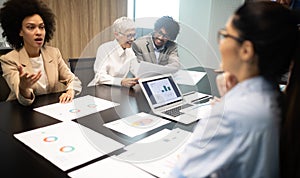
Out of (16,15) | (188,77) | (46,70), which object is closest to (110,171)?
(46,70)

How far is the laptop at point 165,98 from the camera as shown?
1295 millimetres

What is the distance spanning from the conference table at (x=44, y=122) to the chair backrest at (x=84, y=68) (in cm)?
27

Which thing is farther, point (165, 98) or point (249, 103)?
point (165, 98)

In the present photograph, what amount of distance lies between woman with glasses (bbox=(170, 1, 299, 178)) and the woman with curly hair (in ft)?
3.84

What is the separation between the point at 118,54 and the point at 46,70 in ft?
2.06

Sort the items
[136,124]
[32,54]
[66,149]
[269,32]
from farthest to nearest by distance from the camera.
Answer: [32,54]
[136,124]
[66,149]
[269,32]

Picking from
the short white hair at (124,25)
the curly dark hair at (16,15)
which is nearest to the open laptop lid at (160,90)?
the short white hair at (124,25)

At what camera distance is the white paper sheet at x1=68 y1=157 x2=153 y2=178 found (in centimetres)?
79

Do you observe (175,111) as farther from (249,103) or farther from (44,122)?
(249,103)

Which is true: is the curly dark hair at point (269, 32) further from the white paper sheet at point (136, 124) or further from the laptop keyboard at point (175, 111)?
the laptop keyboard at point (175, 111)

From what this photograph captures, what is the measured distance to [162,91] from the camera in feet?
4.69

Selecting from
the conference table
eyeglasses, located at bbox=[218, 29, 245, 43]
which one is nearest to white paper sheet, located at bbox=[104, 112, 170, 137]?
the conference table

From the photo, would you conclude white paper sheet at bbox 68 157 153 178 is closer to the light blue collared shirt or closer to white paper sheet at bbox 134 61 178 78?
the light blue collared shirt

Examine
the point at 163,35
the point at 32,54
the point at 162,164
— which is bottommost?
the point at 162,164
